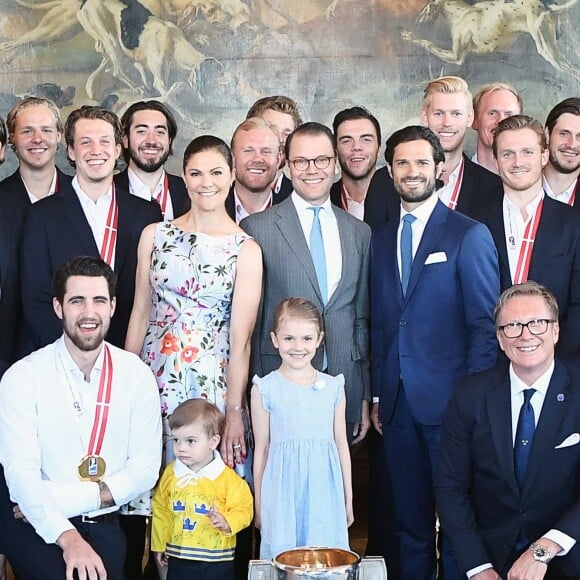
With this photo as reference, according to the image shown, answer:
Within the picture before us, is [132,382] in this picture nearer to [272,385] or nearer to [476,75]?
[272,385]

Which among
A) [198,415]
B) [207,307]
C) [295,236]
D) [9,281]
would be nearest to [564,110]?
[295,236]

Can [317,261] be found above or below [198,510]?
above

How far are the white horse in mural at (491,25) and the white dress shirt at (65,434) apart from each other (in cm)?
397

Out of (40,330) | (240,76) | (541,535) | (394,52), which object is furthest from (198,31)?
(541,535)

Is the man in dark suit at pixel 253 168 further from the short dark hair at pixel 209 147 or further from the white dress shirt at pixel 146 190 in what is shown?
the short dark hair at pixel 209 147

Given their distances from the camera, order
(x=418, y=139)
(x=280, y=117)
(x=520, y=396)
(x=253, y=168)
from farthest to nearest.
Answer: (x=280, y=117) < (x=253, y=168) < (x=418, y=139) < (x=520, y=396)

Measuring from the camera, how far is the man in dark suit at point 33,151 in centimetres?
500

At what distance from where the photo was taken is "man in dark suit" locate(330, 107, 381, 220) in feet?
17.2

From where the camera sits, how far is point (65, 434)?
3822 millimetres

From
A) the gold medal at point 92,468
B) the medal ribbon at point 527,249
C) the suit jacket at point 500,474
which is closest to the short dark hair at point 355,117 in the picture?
the medal ribbon at point 527,249

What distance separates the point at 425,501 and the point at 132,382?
1.18 meters

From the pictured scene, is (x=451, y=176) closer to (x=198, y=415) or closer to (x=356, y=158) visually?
(x=356, y=158)

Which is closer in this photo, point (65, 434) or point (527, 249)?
point (65, 434)

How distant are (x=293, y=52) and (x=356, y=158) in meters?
2.20
